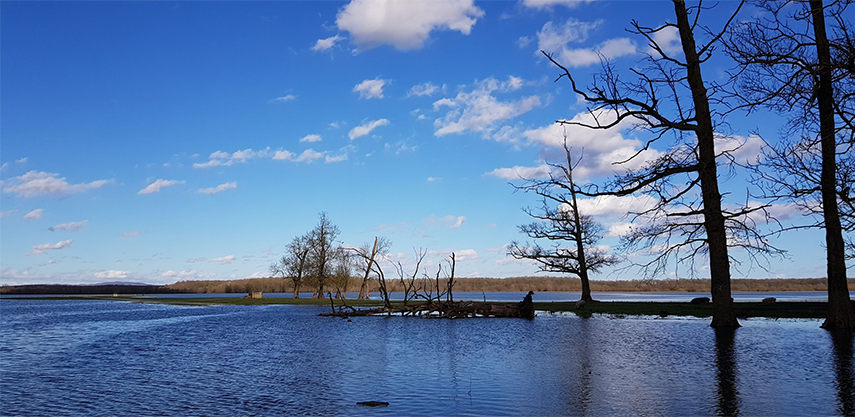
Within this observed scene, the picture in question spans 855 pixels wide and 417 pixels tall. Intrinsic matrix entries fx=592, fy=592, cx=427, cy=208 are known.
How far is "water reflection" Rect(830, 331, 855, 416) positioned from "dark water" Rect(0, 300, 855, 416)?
41 mm

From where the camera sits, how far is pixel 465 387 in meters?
12.9

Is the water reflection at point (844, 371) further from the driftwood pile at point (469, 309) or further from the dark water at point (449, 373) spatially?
the driftwood pile at point (469, 309)

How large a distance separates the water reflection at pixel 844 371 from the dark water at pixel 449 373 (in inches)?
1.6

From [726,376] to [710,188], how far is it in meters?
10.2

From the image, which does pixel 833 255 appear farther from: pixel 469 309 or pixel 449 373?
pixel 469 309

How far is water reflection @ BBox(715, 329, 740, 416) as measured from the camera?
1015 centimetres

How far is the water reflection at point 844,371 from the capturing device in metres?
9.91

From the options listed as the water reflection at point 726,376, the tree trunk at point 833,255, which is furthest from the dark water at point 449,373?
the tree trunk at point 833,255

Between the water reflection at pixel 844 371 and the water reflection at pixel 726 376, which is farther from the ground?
the water reflection at pixel 844 371

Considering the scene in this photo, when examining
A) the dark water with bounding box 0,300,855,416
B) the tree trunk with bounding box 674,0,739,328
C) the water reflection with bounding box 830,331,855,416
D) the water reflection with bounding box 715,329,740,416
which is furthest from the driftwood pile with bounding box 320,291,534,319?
the water reflection with bounding box 830,331,855,416

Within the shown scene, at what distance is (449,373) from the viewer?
49.2ft

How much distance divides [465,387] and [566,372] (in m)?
3.10

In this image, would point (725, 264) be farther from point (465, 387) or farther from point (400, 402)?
point (400, 402)

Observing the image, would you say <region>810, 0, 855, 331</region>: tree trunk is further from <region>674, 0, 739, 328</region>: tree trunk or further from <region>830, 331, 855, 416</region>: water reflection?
<region>674, 0, 739, 328</region>: tree trunk
